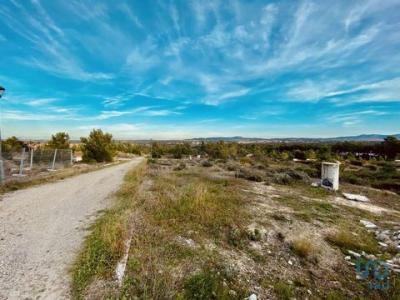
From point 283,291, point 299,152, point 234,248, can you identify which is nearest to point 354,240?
point 234,248

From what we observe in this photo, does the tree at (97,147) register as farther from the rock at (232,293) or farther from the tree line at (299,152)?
the rock at (232,293)

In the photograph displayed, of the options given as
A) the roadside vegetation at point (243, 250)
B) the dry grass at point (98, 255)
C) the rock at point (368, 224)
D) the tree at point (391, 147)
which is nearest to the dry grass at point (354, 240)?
the roadside vegetation at point (243, 250)

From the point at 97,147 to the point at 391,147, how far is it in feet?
149

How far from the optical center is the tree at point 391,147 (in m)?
37.5

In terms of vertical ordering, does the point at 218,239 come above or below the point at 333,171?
below

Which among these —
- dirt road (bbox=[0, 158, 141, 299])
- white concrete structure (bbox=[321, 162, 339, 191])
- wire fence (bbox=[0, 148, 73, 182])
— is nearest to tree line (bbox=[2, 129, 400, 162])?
wire fence (bbox=[0, 148, 73, 182])

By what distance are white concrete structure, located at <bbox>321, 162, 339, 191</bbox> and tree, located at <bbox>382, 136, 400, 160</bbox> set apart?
35914mm

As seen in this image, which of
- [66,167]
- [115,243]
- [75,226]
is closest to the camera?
[115,243]

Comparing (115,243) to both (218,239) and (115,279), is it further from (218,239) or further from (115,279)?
(218,239)

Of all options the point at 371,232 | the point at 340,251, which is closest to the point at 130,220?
the point at 340,251

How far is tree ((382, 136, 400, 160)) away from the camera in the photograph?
37.5 meters

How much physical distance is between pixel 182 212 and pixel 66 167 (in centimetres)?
1361

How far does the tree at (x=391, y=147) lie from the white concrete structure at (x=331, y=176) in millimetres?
35914

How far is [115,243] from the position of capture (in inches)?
145
